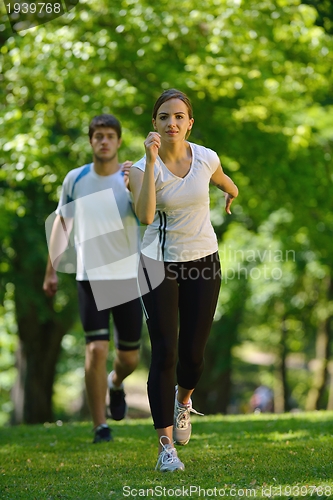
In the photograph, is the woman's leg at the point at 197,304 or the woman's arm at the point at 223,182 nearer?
the woman's leg at the point at 197,304

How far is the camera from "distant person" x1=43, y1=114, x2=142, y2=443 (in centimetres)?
632

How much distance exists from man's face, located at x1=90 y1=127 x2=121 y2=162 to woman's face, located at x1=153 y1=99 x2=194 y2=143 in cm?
171

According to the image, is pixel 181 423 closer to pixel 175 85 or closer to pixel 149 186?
pixel 149 186

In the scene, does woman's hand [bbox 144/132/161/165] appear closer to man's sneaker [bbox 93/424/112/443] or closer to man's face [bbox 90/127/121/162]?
man's face [bbox 90/127/121/162]

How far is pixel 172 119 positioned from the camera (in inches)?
184

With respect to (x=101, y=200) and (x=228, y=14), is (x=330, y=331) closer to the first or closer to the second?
(x=228, y=14)

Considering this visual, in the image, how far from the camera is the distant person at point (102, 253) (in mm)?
6324

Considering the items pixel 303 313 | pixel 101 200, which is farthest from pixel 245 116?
pixel 303 313

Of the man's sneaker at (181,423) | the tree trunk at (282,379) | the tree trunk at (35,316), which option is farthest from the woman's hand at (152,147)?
the tree trunk at (282,379)

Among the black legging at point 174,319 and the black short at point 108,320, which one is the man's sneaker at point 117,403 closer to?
the black short at point 108,320

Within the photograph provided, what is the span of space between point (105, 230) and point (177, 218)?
177 centimetres

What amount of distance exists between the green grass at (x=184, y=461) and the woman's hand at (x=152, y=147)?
5.99 feet

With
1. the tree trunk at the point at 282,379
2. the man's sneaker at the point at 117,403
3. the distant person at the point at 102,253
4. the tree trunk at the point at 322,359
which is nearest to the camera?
the distant person at the point at 102,253

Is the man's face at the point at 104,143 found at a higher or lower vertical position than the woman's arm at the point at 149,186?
lower
